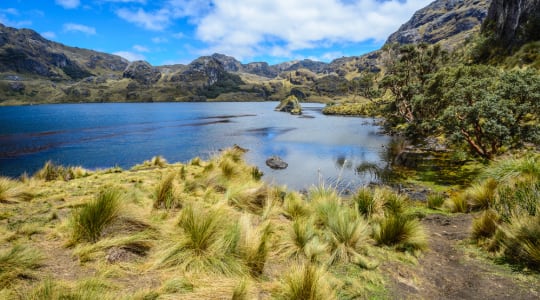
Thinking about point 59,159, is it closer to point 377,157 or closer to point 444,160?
point 377,157

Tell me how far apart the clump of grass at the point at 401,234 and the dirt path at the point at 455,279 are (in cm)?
30

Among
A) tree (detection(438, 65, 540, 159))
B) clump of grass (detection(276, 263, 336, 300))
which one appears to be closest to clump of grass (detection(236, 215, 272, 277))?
clump of grass (detection(276, 263, 336, 300))

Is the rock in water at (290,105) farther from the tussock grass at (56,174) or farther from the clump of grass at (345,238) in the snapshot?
the clump of grass at (345,238)

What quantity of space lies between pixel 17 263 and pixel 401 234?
668cm

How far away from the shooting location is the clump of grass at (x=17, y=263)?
3405 millimetres

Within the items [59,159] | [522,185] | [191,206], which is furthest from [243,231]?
[59,159]

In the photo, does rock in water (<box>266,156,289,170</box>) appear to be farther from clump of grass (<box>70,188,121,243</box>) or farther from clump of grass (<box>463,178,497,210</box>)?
clump of grass (<box>70,188,121,243</box>)

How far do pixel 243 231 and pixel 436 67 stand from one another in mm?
59723

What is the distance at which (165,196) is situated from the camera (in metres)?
7.43

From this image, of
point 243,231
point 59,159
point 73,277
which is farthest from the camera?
point 59,159

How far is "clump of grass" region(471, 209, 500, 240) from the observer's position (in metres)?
5.86

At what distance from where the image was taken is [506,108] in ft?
54.2

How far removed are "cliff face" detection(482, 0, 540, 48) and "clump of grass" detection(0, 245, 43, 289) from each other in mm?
77755

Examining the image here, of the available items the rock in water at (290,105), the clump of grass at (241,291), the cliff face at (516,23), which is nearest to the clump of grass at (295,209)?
the clump of grass at (241,291)
